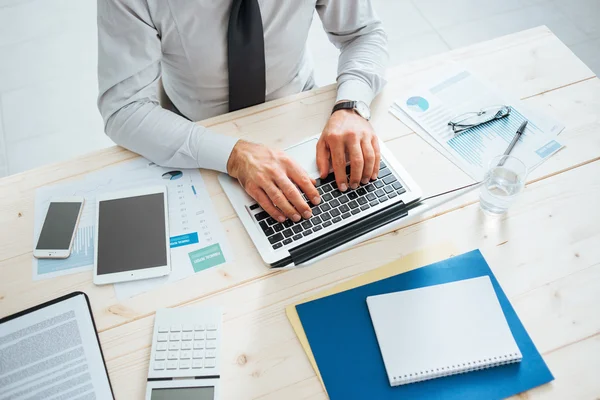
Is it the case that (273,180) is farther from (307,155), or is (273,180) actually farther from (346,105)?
(346,105)

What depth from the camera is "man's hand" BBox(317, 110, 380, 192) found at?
1.00 meters

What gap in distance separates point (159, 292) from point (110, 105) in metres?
0.42

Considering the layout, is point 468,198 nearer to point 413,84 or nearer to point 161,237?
point 413,84

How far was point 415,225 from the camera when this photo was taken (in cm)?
99

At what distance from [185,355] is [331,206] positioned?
14.5 inches

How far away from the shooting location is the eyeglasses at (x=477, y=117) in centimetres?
112

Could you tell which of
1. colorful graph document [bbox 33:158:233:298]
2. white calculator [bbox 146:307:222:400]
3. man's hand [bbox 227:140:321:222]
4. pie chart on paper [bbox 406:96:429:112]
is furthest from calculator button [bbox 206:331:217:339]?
pie chart on paper [bbox 406:96:429:112]

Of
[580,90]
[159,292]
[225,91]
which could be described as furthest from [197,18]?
[580,90]

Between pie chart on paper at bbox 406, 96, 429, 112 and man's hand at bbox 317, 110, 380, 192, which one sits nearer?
man's hand at bbox 317, 110, 380, 192

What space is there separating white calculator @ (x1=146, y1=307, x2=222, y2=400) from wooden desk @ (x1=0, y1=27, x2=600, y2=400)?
18 millimetres

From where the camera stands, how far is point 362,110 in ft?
3.67

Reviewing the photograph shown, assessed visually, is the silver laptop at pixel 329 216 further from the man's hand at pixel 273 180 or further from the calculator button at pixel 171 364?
the calculator button at pixel 171 364

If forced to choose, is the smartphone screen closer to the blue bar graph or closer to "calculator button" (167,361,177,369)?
"calculator button" (167,361,177,369)

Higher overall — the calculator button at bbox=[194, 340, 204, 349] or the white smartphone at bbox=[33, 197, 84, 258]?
the white smartphone at bbox=[33, 197, 84, 258]
